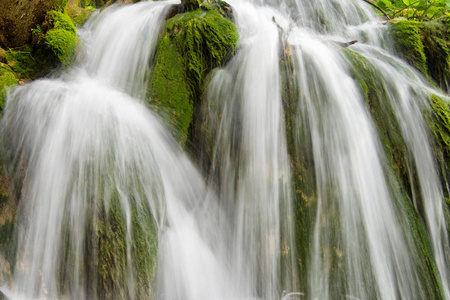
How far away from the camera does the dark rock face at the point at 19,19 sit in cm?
388

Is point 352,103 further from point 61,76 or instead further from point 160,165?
point 61,76

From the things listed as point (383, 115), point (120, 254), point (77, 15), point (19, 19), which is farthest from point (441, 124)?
point (77, 15)

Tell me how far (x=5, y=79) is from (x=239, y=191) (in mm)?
2863

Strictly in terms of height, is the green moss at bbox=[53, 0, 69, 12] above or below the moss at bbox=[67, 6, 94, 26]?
above

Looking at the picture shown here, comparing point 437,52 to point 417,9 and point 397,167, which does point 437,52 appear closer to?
point 417,9

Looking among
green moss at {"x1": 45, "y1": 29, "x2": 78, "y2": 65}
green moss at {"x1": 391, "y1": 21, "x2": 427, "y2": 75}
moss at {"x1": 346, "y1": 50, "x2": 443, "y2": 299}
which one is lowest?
moss at {"x1": 346, "y1": 50, "x2": 443, "y2": 299}

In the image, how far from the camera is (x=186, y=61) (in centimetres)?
387

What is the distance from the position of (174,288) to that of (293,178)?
157 cm

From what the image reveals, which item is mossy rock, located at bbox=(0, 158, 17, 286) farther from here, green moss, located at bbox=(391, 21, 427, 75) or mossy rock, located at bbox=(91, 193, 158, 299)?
green moss, located at bbox=(391, 21, 427, 75)

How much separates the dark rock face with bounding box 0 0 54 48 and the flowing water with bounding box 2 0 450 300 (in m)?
0.90

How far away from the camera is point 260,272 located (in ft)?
9.86

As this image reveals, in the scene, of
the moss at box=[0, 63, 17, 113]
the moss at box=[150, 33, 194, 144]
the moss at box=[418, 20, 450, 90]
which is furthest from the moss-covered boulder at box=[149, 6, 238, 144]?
the moss at box=[418, 20, 450, 90]

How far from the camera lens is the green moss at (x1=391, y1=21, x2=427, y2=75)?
4.93 meters

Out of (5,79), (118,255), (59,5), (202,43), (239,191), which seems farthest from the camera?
(59,5)
